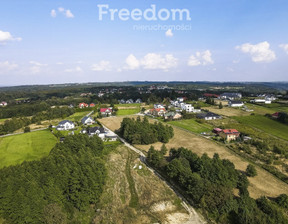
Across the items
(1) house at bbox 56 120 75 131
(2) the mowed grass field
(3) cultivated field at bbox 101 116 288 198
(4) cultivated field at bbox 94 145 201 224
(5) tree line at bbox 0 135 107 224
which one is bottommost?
(4) cultivated field at bbox 94 145 201 224

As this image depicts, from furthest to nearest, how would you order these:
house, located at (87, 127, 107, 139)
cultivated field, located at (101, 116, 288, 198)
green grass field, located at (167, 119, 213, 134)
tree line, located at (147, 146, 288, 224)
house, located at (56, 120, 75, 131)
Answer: house, located at (56, 120, 75, 131) < green grass field, located at (167, 119, 213, 134) < house, located at (87, 127, 107, 139) < cultivated field, located at (101, 116, 288, 198) < tree line, located at (147, 146, 288, 224)

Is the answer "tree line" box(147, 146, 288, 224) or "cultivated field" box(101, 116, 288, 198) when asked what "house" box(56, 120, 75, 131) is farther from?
"tree line" box(147, 146, 288, 224)

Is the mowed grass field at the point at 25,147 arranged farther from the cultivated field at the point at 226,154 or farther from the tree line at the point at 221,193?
the tree line at the point at 221,193

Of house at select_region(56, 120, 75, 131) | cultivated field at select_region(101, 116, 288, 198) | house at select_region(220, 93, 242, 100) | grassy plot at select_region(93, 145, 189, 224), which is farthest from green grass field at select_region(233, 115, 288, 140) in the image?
house at select_region(56, 120, 75, 131)

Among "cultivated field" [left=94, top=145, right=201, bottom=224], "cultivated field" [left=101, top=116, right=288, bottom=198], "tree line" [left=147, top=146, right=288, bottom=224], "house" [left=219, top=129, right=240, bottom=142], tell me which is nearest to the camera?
"tree line" [left=147, top=146, right=288, bottom=224]

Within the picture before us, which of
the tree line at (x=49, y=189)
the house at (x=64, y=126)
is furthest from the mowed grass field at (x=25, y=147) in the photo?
the tree line at (x=49, y=189)

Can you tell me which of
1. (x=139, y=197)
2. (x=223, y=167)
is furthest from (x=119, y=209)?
(x=223, y=167)
